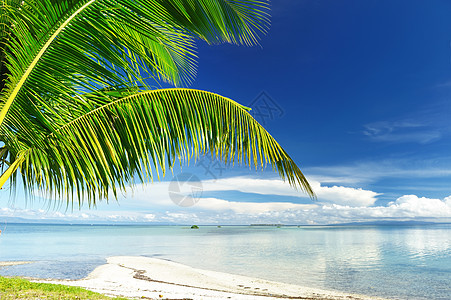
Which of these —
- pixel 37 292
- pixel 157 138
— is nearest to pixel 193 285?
pixel 37 292

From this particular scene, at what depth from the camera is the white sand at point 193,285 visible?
1052 cm

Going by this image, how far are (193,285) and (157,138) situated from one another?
11.7 metres

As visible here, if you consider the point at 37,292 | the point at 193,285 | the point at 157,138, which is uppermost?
the point at 157,138

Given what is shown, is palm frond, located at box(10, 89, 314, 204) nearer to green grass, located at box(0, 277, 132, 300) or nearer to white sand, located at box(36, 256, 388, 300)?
green grass, located at box(0, 277, 132, 300)

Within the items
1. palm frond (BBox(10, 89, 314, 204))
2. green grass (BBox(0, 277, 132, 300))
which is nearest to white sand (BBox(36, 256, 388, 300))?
green grass (BBox(0, 277, 132, 300))

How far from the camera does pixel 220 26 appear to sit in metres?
3.24

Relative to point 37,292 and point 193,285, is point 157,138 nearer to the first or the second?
point 37,292

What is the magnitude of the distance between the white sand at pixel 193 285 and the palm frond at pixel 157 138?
756 cm

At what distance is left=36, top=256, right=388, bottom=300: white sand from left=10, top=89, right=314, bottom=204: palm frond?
7559 mm

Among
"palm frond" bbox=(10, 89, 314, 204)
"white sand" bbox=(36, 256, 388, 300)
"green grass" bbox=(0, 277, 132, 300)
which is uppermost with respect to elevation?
"palm frond" bbox=(10, 89, 314, 204)

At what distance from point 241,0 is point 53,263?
23.0m

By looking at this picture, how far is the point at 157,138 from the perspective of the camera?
3012 mm

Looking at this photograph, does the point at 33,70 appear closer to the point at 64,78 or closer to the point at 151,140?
the point at 64,78

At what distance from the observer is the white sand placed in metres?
10.5
